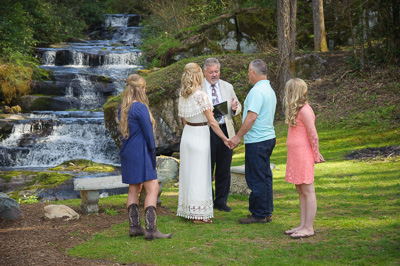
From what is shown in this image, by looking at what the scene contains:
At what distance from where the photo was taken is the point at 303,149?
16.9ft

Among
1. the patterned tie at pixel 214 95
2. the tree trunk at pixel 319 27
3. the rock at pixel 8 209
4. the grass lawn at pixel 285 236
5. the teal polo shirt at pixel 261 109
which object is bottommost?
the grass lawn at pixel 285 236

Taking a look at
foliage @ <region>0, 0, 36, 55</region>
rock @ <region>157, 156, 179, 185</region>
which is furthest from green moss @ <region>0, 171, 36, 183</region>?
foliage @ <region>0, 0, 36, 55</region>

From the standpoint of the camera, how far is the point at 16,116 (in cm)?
1747

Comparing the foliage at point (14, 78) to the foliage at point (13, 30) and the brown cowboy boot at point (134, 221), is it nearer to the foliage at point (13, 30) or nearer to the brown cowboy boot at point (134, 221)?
the foliage at point (13, 30)

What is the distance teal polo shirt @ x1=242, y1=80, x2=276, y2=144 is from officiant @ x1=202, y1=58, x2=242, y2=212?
2.11 feet

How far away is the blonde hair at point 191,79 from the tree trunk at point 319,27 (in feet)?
45.8

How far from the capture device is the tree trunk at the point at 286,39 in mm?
15422

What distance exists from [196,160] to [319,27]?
565 inches

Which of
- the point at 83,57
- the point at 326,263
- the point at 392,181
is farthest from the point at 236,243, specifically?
the point at 83,57

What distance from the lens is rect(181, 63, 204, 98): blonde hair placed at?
5750mm

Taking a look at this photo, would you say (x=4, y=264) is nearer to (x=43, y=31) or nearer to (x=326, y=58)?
(x=326, y=58)

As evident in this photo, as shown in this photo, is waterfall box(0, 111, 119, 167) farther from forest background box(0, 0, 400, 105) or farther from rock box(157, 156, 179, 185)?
rock box(157, 156, 179, 185)

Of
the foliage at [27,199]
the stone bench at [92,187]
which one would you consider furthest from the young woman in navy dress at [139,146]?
the foliage at [27,199]

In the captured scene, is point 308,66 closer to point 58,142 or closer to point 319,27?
point 319,27
